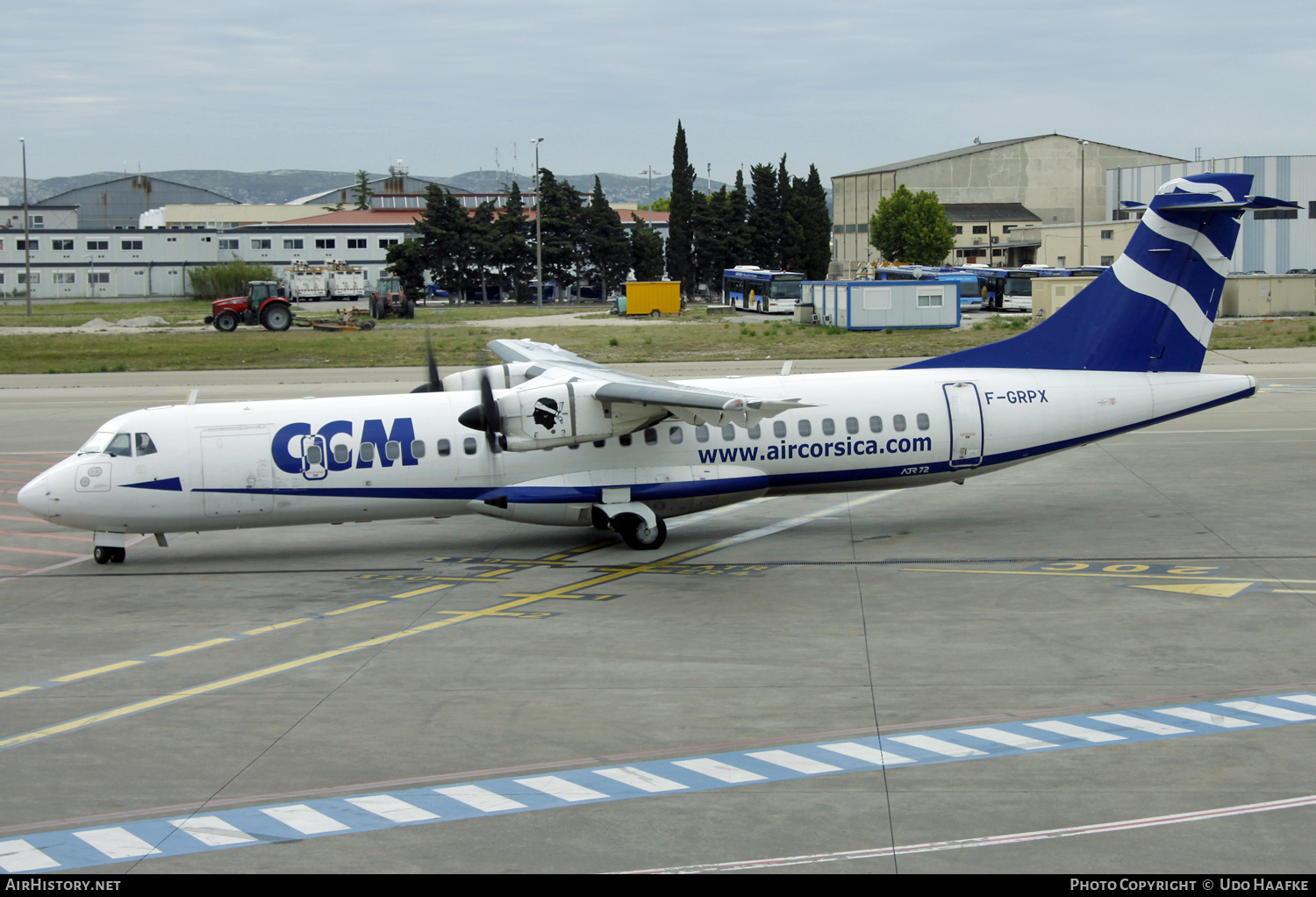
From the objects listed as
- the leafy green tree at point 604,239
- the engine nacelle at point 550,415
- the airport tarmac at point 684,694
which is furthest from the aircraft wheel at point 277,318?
the engine nacelle at point 550,415

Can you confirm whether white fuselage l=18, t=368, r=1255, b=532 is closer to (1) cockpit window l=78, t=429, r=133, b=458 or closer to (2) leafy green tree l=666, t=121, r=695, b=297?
(1) cockpit window l=78, t=429, r=133, b=458

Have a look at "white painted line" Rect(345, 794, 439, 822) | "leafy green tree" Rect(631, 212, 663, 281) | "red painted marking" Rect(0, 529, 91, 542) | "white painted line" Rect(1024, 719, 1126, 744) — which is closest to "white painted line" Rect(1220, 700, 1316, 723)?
"white painted line" Rect(1024, 719, 1126, 744)

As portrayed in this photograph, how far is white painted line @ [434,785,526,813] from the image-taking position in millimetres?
10242

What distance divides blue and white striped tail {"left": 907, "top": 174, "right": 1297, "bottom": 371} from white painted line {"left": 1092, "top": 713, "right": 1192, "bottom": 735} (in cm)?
1168

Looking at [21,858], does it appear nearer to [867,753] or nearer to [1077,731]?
[867,753]

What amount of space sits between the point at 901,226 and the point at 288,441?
360ft

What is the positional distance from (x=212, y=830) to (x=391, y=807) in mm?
1567

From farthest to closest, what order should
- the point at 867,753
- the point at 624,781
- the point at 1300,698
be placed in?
the point at 1300,698
the point at 867,753
the point at 624,781

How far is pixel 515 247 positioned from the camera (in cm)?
11106

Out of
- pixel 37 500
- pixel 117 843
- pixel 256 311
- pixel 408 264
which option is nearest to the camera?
pixel 117 843

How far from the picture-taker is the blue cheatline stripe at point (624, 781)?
970 centimetres

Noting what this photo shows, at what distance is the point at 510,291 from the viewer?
119 m

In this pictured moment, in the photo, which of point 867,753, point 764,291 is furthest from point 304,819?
point 764,291

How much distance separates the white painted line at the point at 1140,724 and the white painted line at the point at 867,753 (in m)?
2.65
